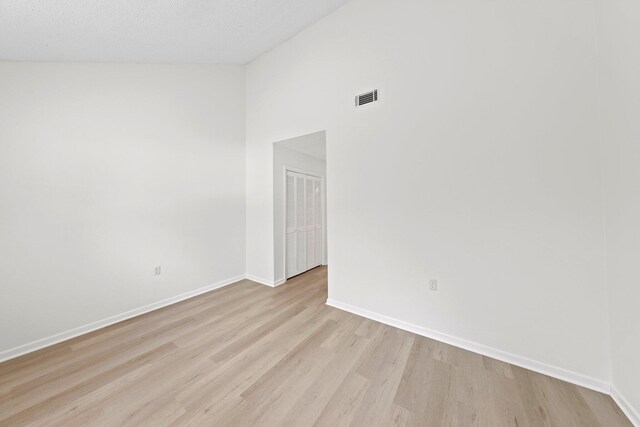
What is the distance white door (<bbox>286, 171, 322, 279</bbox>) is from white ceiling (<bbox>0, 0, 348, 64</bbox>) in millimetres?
1986

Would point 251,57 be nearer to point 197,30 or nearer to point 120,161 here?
point 197,30

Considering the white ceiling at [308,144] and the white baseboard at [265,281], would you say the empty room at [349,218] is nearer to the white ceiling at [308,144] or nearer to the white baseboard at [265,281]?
the white ceiling at [308,144]

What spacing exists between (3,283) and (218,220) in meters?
2.02

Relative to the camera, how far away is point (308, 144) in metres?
3.54

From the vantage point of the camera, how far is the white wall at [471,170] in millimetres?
1606

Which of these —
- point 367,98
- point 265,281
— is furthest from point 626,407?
point 265,281

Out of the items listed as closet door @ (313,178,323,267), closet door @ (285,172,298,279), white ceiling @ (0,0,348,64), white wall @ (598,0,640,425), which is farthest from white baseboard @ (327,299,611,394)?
white ceiling @ (0,0,348,64)

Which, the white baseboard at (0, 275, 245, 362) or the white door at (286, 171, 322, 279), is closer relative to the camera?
the white baseboard at (0, 275, 245, 362)

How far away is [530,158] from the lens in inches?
68.7

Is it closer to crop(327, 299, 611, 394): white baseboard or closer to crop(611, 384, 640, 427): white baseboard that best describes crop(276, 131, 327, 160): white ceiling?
crop(327, 299, 611, 394): white baseboard

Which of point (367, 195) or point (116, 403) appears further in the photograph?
point (367, 195)

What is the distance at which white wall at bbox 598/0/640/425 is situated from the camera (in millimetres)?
1263

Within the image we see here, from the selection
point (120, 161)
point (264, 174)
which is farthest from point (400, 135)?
point (120, 161)

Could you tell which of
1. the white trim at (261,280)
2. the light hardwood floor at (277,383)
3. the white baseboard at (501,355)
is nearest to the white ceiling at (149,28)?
the light hardwood floor at (277,383)
